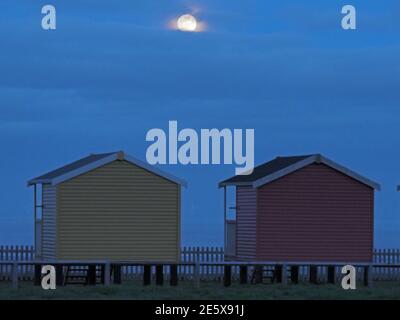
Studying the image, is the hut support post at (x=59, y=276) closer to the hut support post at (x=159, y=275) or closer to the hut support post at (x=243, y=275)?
the hut support post at (x=159, y=275)

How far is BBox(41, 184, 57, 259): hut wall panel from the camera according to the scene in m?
35.1

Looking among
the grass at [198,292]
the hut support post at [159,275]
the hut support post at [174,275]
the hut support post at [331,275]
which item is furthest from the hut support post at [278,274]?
the hut support post at [159,275]

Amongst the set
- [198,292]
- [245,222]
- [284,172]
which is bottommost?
[198,292]

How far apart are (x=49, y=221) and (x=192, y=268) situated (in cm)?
768

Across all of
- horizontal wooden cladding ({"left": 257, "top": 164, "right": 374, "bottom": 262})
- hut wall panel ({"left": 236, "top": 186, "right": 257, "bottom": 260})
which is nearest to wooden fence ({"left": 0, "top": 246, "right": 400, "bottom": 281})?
hut wall panel ({"left": 236, "top": 186, "right": 257, "bottom": 260})

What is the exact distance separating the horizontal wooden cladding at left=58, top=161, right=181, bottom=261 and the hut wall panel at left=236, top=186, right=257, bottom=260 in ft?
8.09

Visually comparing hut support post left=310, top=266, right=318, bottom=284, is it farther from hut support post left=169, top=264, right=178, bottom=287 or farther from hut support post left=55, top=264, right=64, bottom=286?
hut support post left=55, top=264, right=64, bottom=286

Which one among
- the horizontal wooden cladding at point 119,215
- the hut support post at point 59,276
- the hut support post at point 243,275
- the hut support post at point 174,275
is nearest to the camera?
the horizontal wooden cladding at point 119,215

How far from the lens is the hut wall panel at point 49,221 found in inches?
1382

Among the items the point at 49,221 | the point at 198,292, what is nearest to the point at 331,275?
the point at 198,292

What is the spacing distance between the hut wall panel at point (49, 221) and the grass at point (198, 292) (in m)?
1.13

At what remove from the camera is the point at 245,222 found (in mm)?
37719

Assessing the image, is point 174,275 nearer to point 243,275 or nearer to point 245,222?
point 243,275

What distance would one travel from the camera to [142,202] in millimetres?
35625
